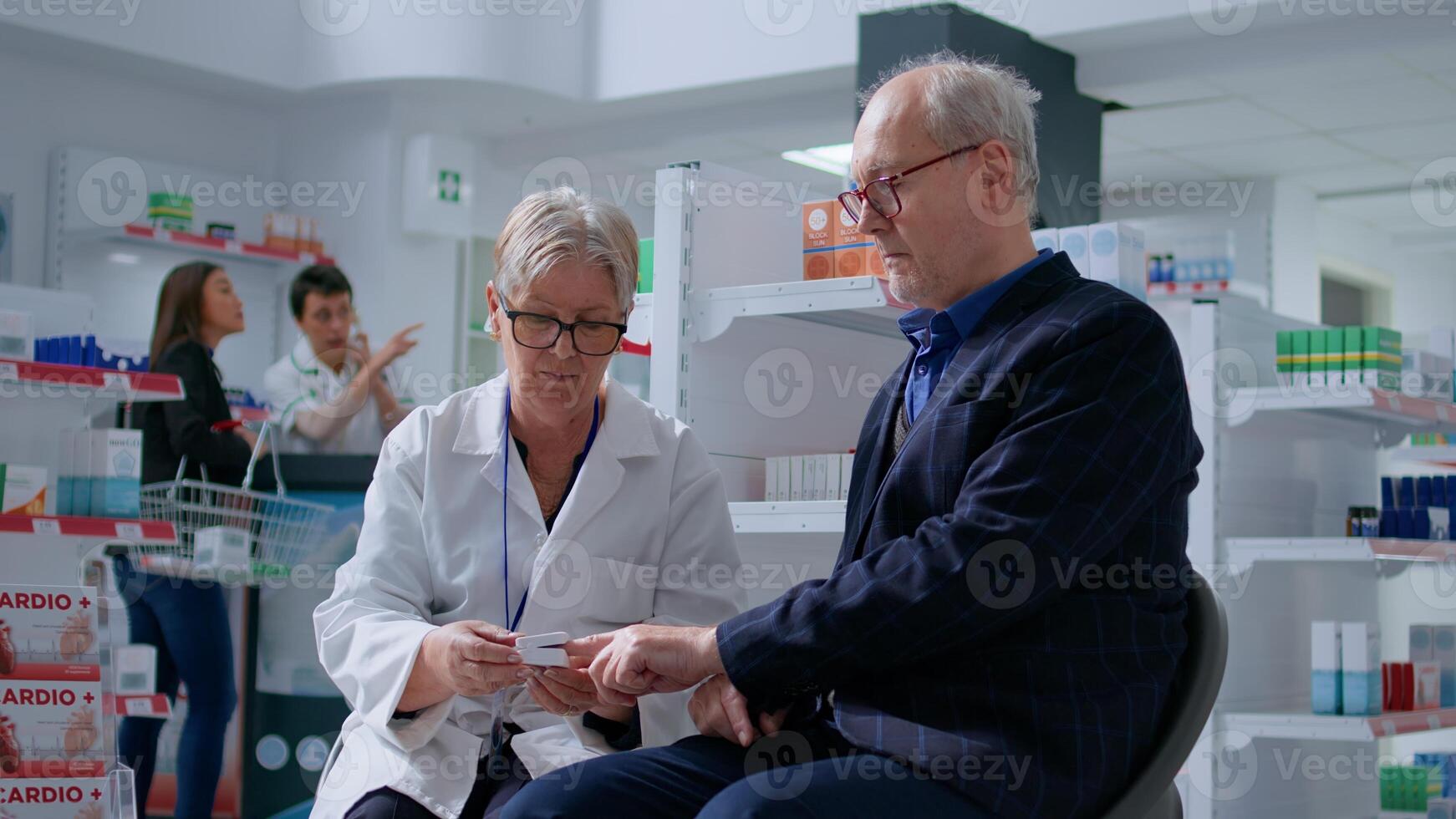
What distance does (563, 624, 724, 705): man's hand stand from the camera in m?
1.71

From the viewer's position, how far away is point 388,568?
2.06 meters

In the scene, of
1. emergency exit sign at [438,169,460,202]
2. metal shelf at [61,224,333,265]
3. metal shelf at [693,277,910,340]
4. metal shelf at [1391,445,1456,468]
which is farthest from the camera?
emergency exit sign at [438,169,460,202]

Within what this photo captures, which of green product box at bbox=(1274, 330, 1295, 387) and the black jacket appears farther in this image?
the black jacket

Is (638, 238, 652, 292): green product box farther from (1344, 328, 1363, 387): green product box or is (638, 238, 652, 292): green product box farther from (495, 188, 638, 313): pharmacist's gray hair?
(1344, 328, 1363, 387): green product box

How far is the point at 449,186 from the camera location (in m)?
7.98

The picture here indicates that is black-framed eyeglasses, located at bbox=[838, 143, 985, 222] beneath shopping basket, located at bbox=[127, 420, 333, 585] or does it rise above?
above

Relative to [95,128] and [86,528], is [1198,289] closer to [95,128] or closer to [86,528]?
[95,128]

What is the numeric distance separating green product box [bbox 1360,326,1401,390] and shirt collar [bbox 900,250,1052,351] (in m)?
3.07

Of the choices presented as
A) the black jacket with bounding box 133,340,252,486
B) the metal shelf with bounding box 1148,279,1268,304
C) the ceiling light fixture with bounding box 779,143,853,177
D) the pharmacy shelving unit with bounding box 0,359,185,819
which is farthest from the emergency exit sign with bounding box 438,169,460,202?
the pharmacy shelving unit with bounding box 0,359,185,819

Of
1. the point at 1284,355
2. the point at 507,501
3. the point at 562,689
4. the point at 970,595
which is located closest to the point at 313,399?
the point at 1284,355

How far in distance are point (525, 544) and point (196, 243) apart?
545 cm

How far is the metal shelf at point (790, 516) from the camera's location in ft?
9.61

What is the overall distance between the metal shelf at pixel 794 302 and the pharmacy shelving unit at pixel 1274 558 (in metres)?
1.72

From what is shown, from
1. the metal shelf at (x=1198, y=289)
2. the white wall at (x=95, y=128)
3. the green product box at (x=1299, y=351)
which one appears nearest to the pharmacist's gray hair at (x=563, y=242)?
the green product box at (x=1299, y=351)
